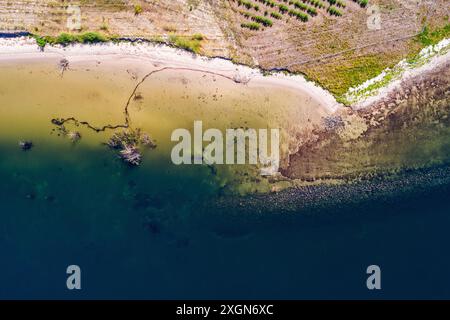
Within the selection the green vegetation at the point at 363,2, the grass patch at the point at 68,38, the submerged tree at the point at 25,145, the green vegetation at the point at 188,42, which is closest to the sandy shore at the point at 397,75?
the green vegetation at the point at 363,2

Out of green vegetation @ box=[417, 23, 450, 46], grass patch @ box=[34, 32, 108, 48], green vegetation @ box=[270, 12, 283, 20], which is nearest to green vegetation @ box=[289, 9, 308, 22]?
green vegetation @ box=[270, 12, 283, 20]

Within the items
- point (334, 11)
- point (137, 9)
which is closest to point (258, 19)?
point (334, 11)

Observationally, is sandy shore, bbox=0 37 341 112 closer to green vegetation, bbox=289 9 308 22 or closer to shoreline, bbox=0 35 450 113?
shoreline, bbox=0 35 450 113

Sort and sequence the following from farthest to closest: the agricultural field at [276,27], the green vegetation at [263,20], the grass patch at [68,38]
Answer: the green vegetation at [263,20], the agricultural field at [276,27], the grass patch at [68,38]

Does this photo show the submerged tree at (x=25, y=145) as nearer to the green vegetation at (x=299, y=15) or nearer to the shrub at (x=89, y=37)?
the shrub at (x=89, y=37)

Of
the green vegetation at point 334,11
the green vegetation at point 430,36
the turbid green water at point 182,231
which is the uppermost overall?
the green vegetation at point 334,11

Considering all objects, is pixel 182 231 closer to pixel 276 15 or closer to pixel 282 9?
pixel 276 15
